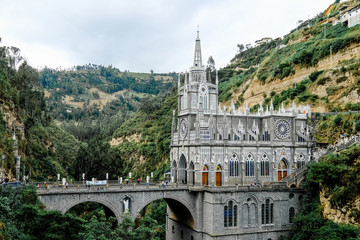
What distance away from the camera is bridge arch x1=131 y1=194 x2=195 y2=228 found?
1694 inches

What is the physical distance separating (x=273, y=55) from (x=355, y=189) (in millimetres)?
62297

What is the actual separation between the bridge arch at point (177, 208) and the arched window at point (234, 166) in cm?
741

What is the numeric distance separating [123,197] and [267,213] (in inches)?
754

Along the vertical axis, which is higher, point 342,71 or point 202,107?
point 342,71

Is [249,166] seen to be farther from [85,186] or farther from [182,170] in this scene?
[85,186]

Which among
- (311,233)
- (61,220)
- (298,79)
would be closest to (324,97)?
(298,79)

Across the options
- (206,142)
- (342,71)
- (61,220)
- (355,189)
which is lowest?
(61,220)

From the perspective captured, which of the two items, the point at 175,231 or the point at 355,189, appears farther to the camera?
the point at 175,231

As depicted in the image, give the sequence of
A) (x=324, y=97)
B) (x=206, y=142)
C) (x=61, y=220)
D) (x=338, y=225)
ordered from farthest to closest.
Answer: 1. (x=324, y=97)
2. (x=206, y=142)
3. (x=338, y=225)
4. (x=61, y=220)

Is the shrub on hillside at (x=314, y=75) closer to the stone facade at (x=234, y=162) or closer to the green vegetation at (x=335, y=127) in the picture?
the stone facade at (x=234, y=162)


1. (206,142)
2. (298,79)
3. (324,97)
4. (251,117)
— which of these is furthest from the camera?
(298,79)

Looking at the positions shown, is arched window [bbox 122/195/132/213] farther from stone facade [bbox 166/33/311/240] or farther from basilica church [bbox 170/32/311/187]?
basilica church [bbox 170/32/311/187]

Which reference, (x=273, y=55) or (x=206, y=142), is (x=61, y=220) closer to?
(x=206, y=142)

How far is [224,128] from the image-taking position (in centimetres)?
4697
